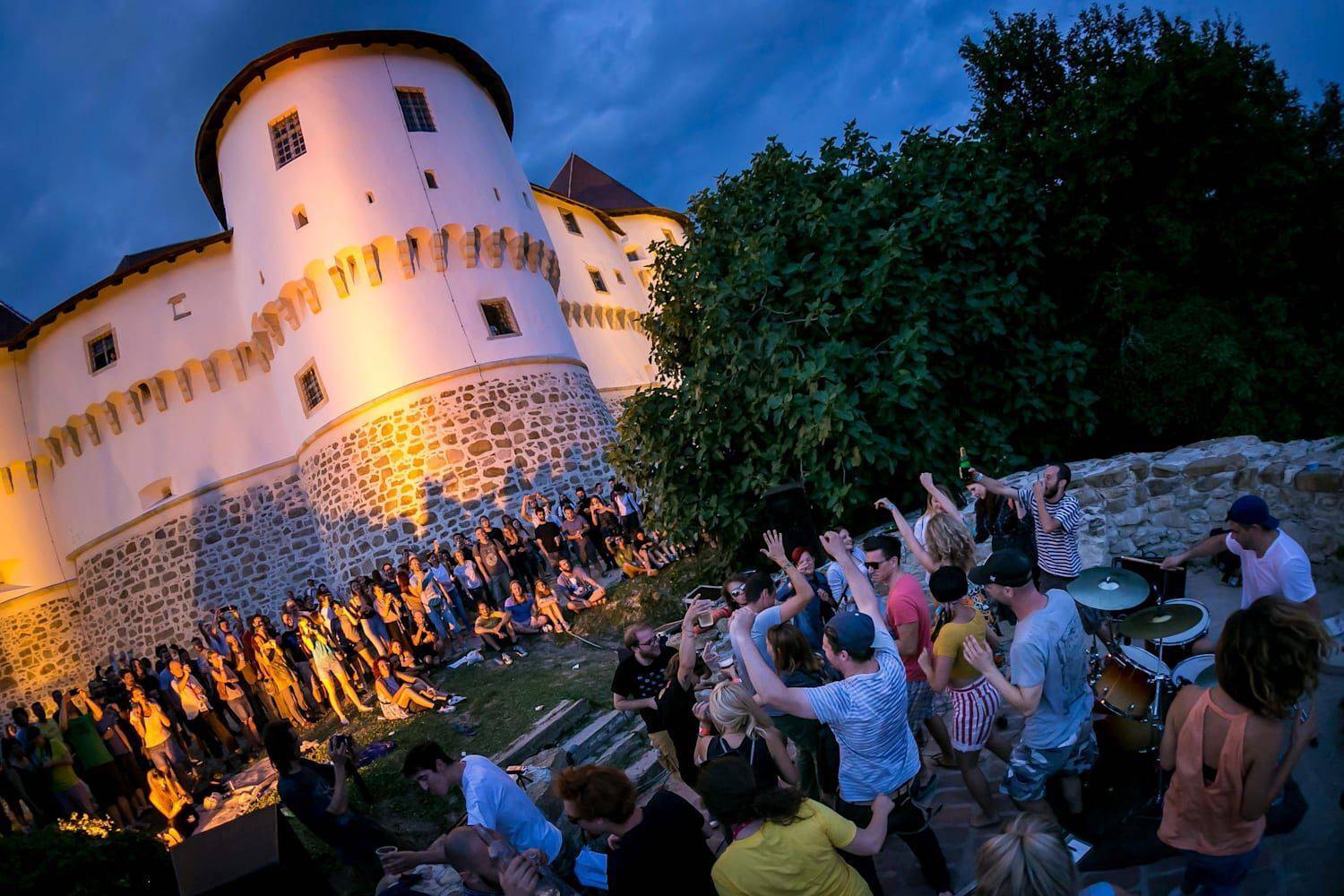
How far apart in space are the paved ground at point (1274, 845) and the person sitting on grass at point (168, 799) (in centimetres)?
880

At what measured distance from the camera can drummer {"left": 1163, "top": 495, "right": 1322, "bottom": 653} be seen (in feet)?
13.4

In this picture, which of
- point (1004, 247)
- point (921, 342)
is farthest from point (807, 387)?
point (1004, 247)

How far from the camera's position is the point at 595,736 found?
7680mm

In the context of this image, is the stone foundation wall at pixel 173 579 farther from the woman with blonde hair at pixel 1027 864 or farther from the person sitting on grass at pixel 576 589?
the woman with blonde hair at pixel 1027 864

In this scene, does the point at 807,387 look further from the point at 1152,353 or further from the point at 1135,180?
the point at 1135,180

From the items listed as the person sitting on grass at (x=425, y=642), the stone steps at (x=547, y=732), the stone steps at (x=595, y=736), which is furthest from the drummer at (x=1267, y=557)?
the person sitting on grass at (x=425, y=642)

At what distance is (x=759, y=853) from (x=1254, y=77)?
13295 mm

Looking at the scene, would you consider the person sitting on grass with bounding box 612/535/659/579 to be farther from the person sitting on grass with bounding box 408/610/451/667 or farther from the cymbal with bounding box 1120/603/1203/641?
the cymbal with bounding box 1120/603/1203/641

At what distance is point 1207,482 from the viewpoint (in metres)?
7.01

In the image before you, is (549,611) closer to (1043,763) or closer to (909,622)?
(909,622)

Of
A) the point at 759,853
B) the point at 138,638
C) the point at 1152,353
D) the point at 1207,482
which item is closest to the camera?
the point at 759,853

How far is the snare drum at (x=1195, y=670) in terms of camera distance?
12.5 feet

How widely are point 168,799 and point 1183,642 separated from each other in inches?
475

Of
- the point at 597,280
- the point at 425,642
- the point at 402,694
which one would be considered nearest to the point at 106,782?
the point at 402,694
